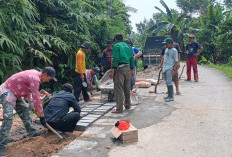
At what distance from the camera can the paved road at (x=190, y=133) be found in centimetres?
381

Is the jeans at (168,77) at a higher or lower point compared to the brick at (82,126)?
higher

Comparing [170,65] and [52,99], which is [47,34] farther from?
[52,99]

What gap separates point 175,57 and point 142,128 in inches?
113

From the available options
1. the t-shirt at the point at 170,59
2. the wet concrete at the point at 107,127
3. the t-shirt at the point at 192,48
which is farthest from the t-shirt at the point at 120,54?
the t-shirt at the point at 192,48

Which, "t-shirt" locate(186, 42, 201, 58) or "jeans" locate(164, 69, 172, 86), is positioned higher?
"t-shirt" locate(186, 42, 201, 58)

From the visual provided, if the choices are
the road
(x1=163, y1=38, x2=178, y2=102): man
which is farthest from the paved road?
(x1=163, y1=38, x2=178, y2=102): man

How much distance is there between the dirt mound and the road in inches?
7.9

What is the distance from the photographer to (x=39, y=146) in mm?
4262

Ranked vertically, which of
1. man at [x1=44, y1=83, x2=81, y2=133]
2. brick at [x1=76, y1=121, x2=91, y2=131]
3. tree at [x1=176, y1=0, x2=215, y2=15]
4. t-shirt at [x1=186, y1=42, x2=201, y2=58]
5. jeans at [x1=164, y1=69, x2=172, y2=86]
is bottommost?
brick at [x1=76, y1=121, x2=91, y2=131]

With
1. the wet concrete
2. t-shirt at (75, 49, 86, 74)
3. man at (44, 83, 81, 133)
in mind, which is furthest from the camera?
t-shirt at (75, 49, 86, 74)

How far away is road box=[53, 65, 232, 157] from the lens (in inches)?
152

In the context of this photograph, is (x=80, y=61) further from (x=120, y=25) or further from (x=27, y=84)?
(x=120, y=25)

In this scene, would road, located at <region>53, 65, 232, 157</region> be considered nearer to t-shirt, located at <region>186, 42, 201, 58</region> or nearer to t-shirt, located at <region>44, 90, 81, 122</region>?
t-shirt, located at <region>44, 90, 81, 122</region>

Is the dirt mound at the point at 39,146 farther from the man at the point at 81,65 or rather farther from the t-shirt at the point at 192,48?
the t-shirt at the point at 192,48
